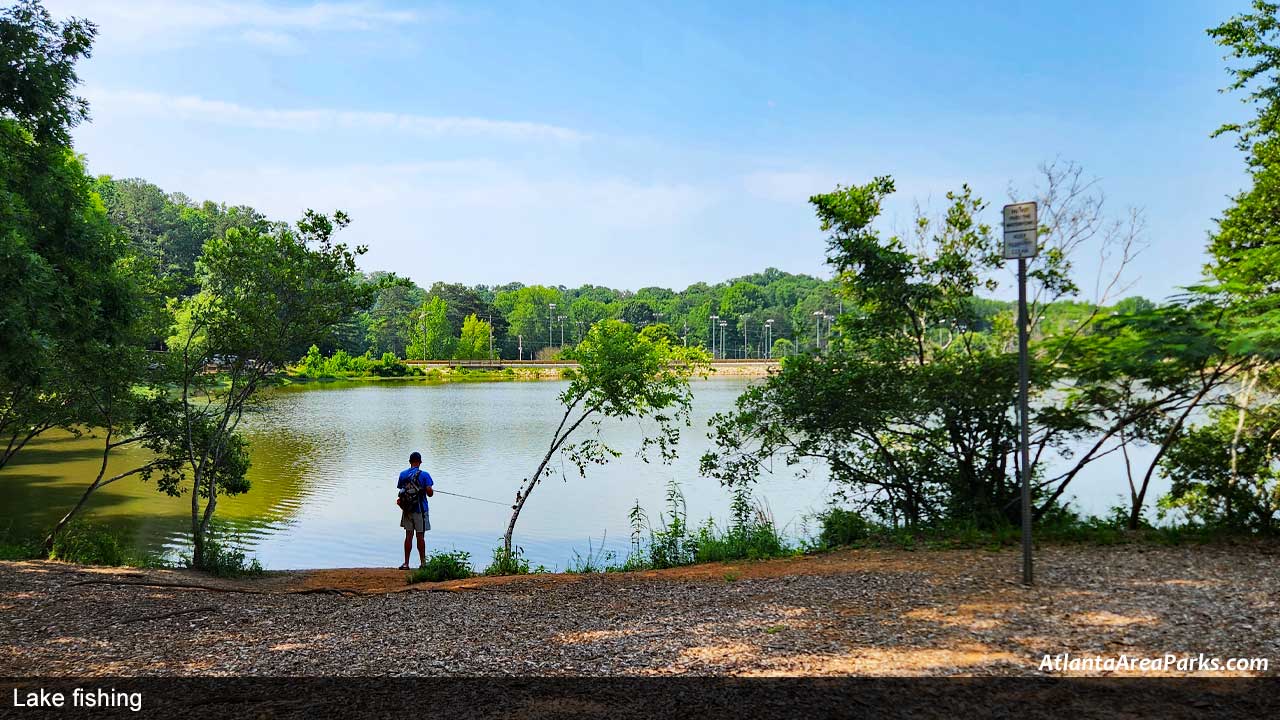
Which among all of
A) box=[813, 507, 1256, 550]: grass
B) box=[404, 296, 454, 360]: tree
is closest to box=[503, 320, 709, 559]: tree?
box=[813, 507, 1256, 550]: grass

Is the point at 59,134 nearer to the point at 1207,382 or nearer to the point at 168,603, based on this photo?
the point at 168,603

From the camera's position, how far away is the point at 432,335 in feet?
340

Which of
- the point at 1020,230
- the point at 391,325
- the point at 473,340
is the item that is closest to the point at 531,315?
the point at 473,340

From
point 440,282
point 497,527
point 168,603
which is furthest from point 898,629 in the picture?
point 440,282

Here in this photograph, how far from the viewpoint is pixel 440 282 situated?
11738cm

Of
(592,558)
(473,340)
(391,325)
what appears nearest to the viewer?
(592,558)

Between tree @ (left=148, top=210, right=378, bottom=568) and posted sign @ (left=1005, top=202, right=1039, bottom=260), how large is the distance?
908cm

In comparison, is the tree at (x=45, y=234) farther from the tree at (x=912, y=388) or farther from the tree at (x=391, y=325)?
the tree at (x=391, y=325)

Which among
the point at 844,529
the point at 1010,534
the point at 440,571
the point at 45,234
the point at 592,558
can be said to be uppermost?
the point at 45,234

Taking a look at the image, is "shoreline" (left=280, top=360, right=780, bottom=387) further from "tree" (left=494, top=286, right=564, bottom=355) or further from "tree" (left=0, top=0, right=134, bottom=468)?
"tree" (left=0, top=0, right=134, bottom=468)

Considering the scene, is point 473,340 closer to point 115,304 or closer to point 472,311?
point 472,311

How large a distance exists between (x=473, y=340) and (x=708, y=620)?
330 ft

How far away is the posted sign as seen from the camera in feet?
22.0

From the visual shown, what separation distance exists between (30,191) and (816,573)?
1096 cm
